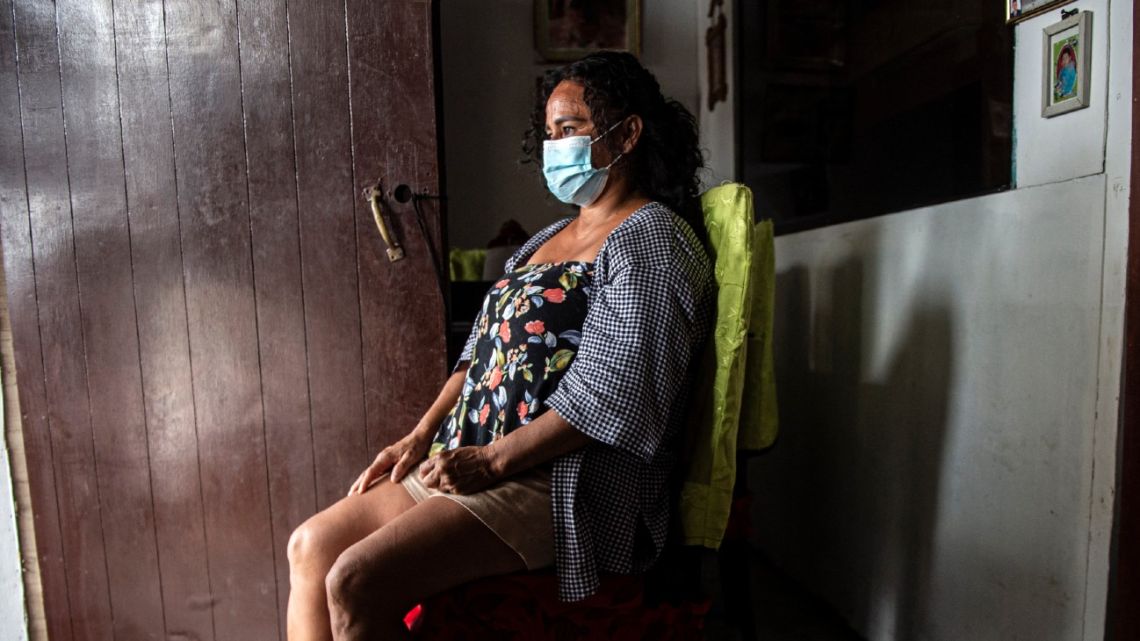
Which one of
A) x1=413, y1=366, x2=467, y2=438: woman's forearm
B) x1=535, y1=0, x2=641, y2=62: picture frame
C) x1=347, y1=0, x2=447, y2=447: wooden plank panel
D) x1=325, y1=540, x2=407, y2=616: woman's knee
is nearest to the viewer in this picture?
x1=325, y1=540, x2=407, y2=616: woman's knee

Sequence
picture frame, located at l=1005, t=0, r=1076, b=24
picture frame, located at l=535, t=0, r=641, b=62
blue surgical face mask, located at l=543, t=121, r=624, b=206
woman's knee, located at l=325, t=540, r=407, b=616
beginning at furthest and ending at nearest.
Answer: picture frame, located at l=535, t=0, r=641, b=62 < blue surgical face mask, located at l=543, t=121, r=624, b=206 < picture frame, located at l=1005, t=0, r=1076, b=24 < woman's knee, located at l=325, t=540, r=407, b=616

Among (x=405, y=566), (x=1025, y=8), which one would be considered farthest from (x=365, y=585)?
(x=1025, y=8)

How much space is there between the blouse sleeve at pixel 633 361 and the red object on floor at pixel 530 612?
237 mm

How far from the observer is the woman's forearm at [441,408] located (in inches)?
52.5

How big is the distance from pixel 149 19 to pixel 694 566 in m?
1.66

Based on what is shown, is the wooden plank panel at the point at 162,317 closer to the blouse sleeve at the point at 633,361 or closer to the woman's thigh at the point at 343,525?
the woman's thigh at the point at 343,525

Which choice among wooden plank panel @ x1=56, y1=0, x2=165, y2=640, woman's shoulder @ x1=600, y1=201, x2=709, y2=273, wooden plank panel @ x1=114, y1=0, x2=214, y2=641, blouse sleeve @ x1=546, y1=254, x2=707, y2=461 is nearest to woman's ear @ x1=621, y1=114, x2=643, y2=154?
woman's shoulder @ x1=600, y1=201, x2=709, y2=273

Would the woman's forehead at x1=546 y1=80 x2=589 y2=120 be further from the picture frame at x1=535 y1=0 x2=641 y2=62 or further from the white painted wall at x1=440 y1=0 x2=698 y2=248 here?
the picture frame at x1=535 y1=0 x2=641 y2=62

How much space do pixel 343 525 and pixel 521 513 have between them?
0.36 metres

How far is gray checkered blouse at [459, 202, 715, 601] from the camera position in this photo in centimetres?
98

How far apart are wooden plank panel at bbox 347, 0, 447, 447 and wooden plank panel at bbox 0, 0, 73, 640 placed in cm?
80

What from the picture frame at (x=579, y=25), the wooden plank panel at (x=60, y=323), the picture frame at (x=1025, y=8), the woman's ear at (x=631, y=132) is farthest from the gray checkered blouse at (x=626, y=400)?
the picture frame at (x=579, y=25)

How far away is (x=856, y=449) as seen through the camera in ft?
5.22

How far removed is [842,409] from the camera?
165 centimetres
